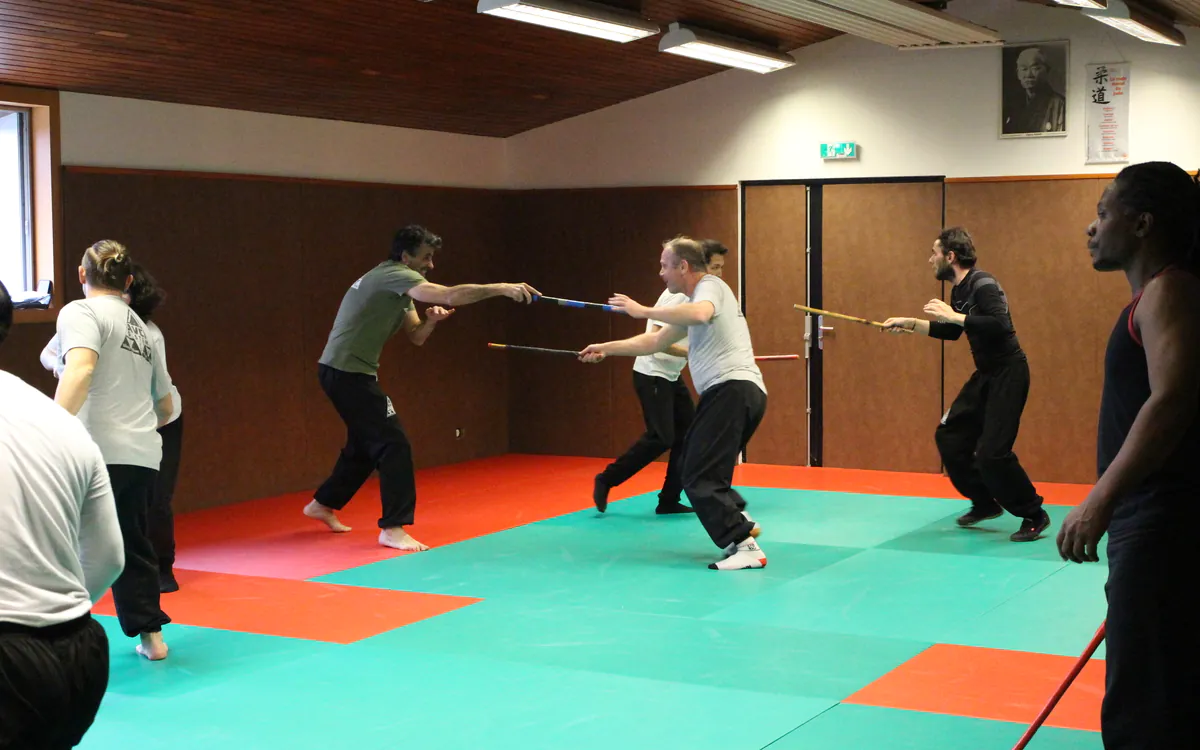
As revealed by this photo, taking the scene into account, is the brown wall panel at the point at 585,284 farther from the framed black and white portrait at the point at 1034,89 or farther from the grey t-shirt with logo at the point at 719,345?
the grey t-shirt with logo at the point at 719,345

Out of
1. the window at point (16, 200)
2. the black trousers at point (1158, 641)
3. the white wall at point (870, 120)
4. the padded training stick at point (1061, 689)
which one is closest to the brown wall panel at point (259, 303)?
the window at point (16, 200)

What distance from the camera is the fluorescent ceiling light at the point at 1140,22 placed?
26.0ft

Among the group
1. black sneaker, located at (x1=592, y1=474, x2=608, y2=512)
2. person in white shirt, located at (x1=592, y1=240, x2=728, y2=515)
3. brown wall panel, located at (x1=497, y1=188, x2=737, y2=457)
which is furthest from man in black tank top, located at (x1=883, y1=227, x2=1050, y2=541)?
brown wall panel, located at (x1=497, y1=188, x2=737, y2=457)

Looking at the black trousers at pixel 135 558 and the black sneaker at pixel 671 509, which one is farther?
the black sneaker at pixel 671 509

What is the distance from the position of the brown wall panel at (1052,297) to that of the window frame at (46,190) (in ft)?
20.5

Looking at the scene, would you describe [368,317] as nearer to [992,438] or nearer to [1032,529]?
[992,438]

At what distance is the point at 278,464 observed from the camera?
9.45m

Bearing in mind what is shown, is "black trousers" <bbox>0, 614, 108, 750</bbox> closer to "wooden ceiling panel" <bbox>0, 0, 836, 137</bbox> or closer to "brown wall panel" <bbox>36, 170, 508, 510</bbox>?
"wooden ceiling panel" <bbox>0, 0, 836, 137</bbox>

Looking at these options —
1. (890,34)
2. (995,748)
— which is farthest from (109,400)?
(890,34)

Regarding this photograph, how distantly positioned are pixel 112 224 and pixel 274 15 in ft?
6.29

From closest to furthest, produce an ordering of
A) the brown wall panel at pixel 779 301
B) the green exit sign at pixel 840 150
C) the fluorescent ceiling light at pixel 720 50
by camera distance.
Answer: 1. the fluorescent ceiling light at pixel 720 50
2. the green exit sign at pixel 840 150
3. the brown wall panel at pixel 779 301

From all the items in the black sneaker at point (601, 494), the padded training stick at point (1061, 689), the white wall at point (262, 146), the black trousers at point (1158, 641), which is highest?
the white wall at point (262, 146)

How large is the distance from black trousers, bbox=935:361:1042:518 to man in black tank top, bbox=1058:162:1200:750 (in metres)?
4.44

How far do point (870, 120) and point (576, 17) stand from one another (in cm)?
346
